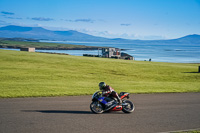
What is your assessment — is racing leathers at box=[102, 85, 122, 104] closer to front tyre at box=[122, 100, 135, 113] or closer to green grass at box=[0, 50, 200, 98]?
front tyre at box=[122, 100, 135, 113]

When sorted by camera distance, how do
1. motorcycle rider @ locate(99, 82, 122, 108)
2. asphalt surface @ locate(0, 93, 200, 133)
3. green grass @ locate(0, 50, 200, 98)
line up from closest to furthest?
asphalt surface @ locate(0, 93, 200, 133)
motorcycle rider @ locate(99, 82, 122, 108)
green grass @ locate(0, 50, 200, 98)

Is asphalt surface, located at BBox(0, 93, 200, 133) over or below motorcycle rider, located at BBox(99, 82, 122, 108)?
below

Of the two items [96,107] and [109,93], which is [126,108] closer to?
[109,93]

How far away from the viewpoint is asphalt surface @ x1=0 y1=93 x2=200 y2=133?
381 inches

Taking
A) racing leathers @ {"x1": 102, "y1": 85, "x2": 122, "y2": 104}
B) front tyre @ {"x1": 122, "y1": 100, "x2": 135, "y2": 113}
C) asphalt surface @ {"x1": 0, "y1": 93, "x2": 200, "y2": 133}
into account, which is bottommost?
asphalt surface @ {"x1": 0, "y1": 93, "x2": 200, "y2": 133}

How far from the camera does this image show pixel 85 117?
1142cm

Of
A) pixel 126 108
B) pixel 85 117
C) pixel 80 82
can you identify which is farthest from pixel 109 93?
pixel 80 82

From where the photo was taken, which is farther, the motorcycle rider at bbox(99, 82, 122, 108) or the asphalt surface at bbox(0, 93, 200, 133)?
the motorcycle rider at bbox(99, 82, 122, 108)

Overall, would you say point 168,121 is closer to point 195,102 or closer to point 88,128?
point 88,128

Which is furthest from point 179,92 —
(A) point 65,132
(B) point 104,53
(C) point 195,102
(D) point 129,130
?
(B) point 104,53

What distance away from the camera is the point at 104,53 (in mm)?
82312

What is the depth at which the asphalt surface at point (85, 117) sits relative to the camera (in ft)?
31.8

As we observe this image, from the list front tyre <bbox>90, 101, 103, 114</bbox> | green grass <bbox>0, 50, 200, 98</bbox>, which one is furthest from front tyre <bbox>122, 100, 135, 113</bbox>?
green grass <bbox>0, 50, 200, 98</bbox>

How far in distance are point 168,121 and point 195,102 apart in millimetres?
5844
